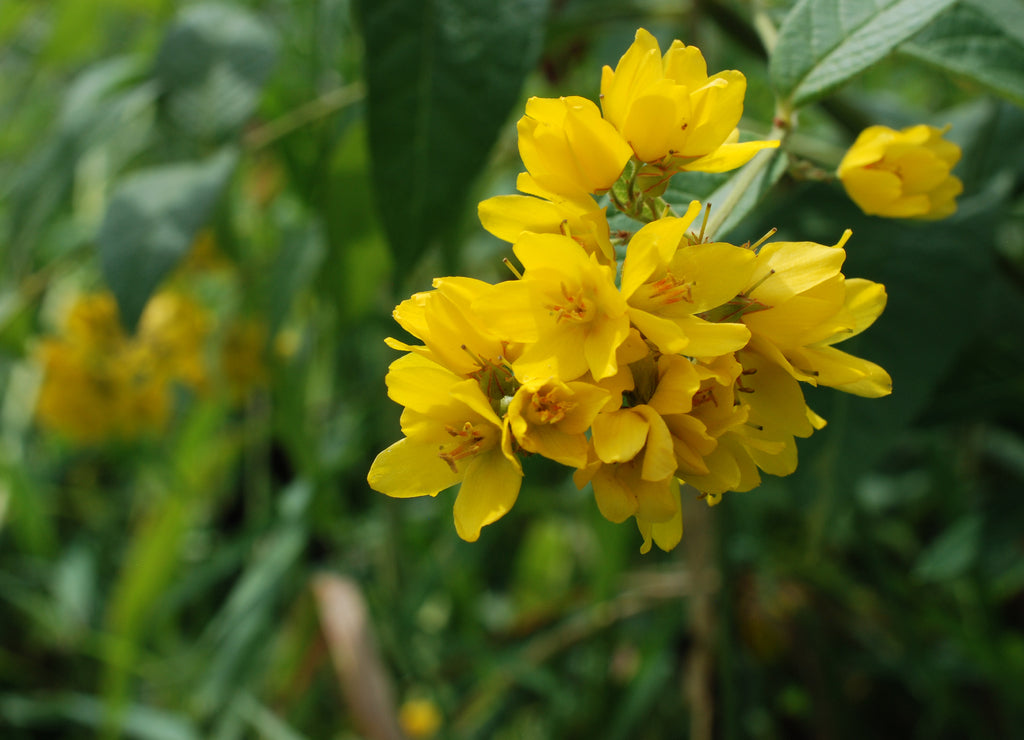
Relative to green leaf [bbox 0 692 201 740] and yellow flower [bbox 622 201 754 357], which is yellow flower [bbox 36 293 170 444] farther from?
yellow flower [bbox 622 201 754 357]

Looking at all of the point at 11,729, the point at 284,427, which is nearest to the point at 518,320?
the point at 284,427

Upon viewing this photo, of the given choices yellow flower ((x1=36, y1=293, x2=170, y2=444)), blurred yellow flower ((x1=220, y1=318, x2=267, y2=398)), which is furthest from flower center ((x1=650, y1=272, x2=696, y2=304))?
yellow flower ((x1=36, y1=293, x2=170, y2=444))

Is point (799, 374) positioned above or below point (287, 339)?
above

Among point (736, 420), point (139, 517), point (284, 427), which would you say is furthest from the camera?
point (139, 517)

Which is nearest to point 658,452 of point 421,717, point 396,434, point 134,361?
point 396,434

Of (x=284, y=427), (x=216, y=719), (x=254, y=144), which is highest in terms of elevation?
(x=254, y=144)

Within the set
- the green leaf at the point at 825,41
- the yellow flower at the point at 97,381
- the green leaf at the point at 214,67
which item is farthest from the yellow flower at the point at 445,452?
the yellow flower at the point at 97,381

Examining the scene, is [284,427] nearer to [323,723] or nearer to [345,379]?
[345,379]

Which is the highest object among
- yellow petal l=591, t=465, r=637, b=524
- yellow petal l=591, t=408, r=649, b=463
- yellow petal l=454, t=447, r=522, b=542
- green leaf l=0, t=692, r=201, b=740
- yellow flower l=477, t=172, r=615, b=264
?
yellow flower l=477, t=172, r=615, b=264
